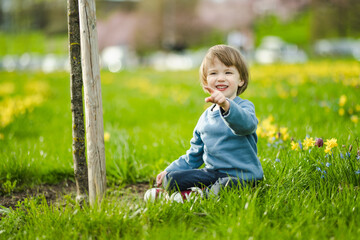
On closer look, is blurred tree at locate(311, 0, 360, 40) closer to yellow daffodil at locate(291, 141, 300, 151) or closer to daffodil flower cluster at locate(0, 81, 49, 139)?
daffodil flower cluster at locate(0, 81, 49, 139)

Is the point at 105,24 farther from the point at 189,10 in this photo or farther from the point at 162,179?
the point at 162,179

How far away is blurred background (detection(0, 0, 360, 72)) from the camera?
74.4 feet

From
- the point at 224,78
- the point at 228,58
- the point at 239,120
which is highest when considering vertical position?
the point at 228,58

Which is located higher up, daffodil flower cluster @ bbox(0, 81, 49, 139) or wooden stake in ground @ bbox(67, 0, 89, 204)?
wooden stake in ground @ bbox(67, 0, 89, 204)

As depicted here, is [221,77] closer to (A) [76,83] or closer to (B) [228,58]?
(B) [228,58]

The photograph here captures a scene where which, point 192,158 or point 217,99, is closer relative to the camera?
point 217,99

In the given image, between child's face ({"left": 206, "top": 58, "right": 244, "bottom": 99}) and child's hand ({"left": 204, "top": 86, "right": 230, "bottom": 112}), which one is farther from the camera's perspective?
child's face ({"left": 206, "top": 58, "right": 244, "bottom": 99})

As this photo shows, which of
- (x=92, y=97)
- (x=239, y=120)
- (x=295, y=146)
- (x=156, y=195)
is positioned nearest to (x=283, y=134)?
(x=295, y=146)

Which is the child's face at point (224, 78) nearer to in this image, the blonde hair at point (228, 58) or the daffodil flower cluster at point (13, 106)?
the blonde hair at point (228, 58)

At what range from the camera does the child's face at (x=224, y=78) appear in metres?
2.23

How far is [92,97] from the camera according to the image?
214 cm

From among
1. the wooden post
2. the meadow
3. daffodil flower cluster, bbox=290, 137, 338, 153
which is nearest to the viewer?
the meadow

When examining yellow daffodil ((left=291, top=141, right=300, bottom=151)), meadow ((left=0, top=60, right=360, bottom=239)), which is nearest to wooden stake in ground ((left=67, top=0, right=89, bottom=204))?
meadow ((left=0, top=60, right=360, bottom=239))

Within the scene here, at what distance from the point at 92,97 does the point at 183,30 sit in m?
42.5
